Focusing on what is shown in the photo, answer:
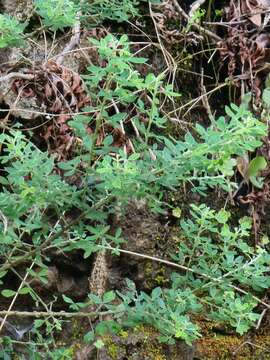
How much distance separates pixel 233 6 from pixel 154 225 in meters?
0.80

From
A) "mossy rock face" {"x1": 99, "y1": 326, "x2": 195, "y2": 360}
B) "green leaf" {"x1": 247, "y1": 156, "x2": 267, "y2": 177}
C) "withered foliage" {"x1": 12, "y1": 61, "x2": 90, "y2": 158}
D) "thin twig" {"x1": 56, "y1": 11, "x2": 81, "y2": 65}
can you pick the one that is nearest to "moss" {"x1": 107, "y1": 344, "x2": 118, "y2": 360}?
"mossy rock face" {"x1": 99, "y1": 326, "x2": 195, "y2": 360}

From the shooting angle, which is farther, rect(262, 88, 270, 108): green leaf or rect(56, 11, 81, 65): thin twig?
rect(262, 88, 270, 108): green leaf

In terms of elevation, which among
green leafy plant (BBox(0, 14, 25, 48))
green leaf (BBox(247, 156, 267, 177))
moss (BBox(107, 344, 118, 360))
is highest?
green leafy plant (BBox(0, 14, 25, 48))

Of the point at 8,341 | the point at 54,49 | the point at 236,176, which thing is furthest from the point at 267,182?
the point at 8,341

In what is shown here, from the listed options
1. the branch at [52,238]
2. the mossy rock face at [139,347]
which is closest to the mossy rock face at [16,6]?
the branch at [52,238]

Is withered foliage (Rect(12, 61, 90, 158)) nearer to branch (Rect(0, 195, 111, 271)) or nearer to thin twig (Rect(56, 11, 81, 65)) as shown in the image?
thin twig (Rect(56, 11, 81, 65))

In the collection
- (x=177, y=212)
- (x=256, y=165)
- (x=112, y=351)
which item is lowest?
(x=112, y=351)

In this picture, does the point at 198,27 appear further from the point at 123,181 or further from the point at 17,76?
the point at 123,181

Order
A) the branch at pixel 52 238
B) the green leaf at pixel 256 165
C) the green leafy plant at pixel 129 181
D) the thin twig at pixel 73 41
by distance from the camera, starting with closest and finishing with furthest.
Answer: the green leafy plant at pixel 129 181, the branch at pixel 52 238, the thin twig at pixel 73 41, the green leaf at pixel 256 165

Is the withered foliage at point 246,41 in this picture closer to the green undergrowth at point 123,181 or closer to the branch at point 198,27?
the branch at point 198,27

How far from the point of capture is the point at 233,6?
2338 millimetres

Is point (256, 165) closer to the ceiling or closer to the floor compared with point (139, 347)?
closer to the ceiling

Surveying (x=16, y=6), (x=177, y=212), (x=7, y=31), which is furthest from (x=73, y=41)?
(x=7, y=31)

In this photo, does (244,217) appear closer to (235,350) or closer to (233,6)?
(235,350)
